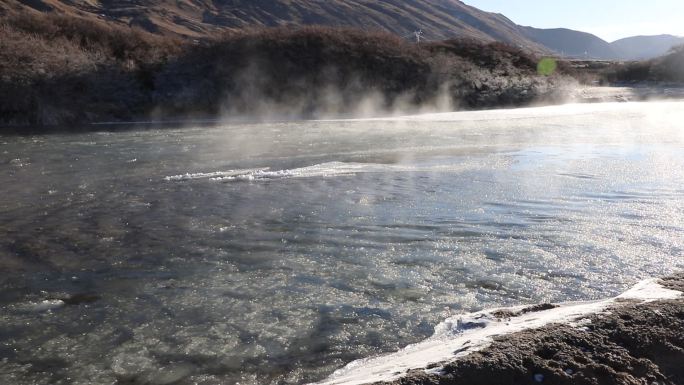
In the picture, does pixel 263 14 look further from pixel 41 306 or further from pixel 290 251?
pixel 41 306

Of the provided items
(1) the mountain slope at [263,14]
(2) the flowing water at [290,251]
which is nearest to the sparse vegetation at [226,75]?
(2) the flowing water at [290,251]

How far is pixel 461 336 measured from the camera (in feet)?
12.9

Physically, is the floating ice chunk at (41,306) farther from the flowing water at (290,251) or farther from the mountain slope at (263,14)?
the mountain slope at (263,14)

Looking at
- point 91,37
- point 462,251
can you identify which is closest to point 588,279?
→ point 462,251

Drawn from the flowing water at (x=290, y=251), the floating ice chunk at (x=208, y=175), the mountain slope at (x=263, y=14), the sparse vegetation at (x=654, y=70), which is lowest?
the flowing water at (x=290, y=251)

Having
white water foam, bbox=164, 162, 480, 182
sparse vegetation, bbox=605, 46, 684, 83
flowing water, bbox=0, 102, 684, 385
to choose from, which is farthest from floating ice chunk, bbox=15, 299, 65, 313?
sparse vegetation, bbox=605, 46, 684, 83

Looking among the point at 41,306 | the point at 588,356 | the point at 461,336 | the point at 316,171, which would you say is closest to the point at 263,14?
the point at 316,171

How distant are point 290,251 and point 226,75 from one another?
865 inches

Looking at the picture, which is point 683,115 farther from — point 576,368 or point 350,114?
point 576,368

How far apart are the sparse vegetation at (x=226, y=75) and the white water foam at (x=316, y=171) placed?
44.8ft

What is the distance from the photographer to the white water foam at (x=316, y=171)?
10.6m

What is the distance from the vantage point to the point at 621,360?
3.23m

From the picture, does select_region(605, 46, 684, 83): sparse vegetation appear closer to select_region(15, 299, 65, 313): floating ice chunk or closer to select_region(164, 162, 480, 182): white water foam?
select_region(164, 162, 480, 182): white water foam

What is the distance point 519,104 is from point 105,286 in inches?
1112
